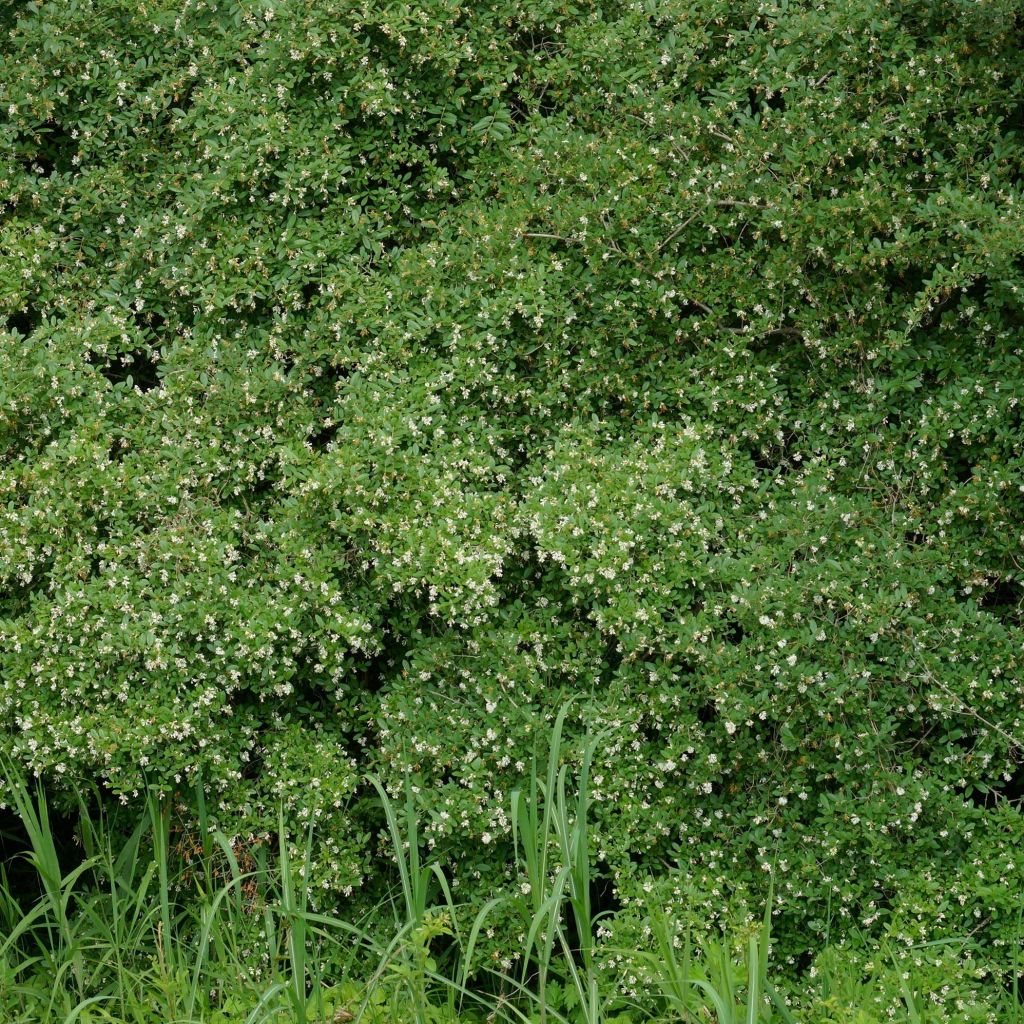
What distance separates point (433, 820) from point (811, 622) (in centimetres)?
146

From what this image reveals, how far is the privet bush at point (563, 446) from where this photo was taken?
411 centimetres

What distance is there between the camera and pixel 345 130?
5160mm

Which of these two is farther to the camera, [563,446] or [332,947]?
[563,446]

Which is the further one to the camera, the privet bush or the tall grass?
the privet bush

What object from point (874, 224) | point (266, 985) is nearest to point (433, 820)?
point (266, 985)

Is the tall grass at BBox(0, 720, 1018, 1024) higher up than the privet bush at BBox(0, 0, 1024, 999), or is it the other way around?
the privet bush at BBox(0, 0, 1024, 999)

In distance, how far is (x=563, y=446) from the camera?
15.2 ft

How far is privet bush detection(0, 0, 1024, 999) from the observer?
13.5 ft

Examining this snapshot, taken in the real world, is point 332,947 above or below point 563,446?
below

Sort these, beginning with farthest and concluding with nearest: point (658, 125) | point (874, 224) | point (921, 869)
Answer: point (658, 125) < point (874, 224) < point (921, 869)

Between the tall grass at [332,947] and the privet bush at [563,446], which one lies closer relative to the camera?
the tall grass at [332,947]

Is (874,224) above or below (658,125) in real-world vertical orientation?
below

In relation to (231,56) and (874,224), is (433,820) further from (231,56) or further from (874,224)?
(231,56)

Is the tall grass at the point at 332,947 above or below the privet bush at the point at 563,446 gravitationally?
below
